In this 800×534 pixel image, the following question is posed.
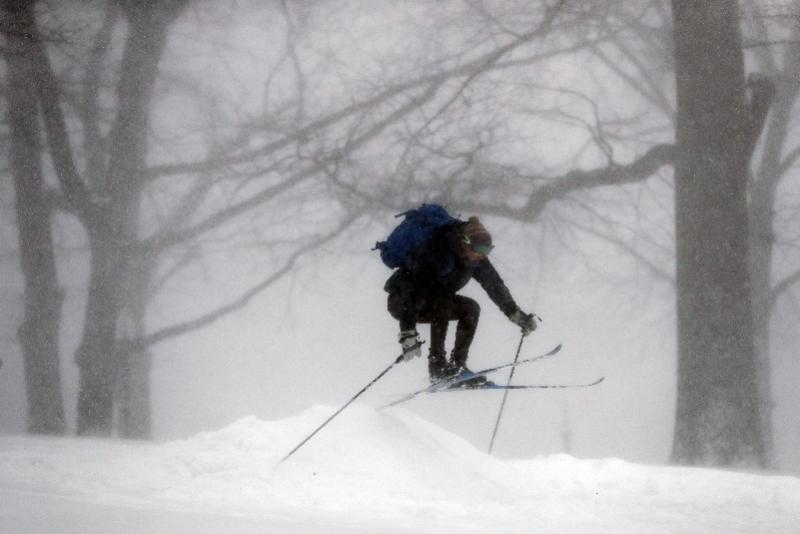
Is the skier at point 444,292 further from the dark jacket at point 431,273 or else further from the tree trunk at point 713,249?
the tree trunk at point 713,249

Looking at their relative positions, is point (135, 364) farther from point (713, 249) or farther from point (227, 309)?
point (713, 249)

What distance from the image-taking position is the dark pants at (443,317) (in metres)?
4.22

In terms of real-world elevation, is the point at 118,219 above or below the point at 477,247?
above

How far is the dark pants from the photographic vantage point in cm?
422

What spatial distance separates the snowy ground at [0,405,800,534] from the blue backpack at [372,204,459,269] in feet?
3.99

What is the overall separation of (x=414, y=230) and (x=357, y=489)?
136cm

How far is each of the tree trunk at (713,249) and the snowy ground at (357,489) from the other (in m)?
1.25

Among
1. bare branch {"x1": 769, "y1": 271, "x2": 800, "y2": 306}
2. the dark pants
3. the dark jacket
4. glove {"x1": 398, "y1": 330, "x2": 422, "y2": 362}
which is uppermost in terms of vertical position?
bare branch {"x1": 769, "y1": 271, "x2": 800, "y2": 306}

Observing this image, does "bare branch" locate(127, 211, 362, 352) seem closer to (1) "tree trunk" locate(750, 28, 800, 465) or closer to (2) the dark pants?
(1) "tree trunk" locate(750, 28, 800, 465)

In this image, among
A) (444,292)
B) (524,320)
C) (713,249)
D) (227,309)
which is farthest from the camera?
(227,309)

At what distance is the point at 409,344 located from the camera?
4.10m

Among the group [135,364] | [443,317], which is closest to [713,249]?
[443,317]

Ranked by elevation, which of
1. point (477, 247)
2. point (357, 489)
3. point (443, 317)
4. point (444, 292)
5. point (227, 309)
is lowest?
point (357, 489)

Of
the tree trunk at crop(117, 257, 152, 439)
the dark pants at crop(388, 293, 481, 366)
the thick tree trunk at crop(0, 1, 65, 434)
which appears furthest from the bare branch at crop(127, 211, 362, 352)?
the dark pants at crop(388, 293, 481, 366)
